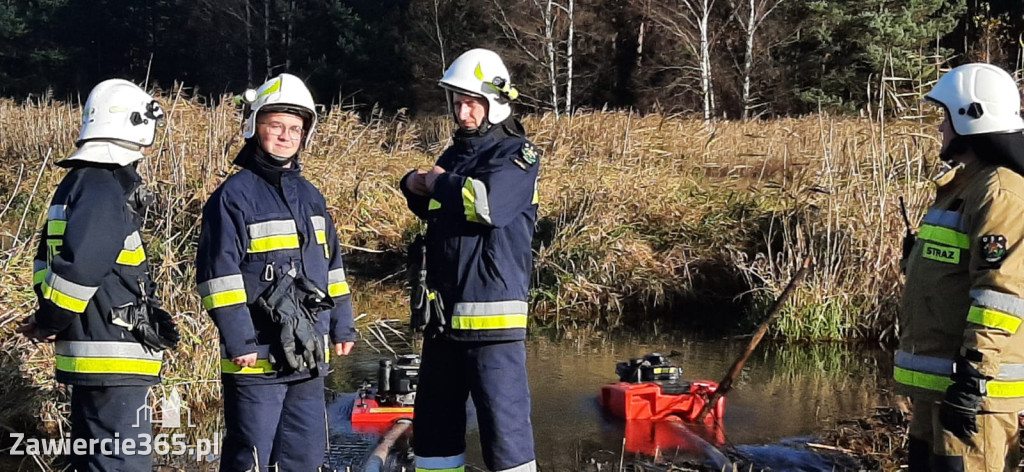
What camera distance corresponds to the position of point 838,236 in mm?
8328

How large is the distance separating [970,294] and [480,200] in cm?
184

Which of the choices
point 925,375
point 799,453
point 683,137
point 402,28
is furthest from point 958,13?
point 925,375

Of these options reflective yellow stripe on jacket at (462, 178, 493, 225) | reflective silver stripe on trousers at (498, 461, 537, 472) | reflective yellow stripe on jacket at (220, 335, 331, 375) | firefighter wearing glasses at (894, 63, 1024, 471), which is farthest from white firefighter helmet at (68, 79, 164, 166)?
A: firefighter wearing glasses at (894, 63, 1024, 471)

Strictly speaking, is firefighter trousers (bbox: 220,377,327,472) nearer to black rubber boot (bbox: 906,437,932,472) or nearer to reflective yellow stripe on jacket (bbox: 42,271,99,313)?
reflective yellow stripe on jacket (bbox: 42,271,99,313)

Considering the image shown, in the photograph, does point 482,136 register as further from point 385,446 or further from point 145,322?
point 385,446

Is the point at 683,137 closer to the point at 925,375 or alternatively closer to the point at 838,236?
the point at 838,236

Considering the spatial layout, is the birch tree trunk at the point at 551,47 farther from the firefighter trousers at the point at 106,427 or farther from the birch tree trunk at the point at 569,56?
the firefighter trousers at the point at 106,427

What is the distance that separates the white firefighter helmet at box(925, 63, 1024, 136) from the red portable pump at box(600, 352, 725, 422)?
2.94m

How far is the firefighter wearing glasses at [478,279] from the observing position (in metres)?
3.87

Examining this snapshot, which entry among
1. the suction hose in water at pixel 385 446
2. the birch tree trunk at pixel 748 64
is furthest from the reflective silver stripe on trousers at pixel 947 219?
the birch tree trunk at pixel 748 64

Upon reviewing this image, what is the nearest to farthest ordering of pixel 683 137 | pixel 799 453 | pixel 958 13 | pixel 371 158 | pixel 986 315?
pixel 986 315 < pixel 799 453 < pixel 371 158 < pixel 683 137 < pixel 958 13

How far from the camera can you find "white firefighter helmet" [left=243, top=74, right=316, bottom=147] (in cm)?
390

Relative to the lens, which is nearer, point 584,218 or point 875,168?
point 875,168

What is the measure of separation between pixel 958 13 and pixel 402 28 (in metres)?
18.3
